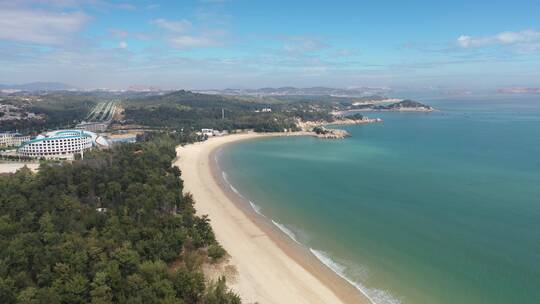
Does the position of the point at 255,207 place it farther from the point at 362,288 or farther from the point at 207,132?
the point at 207,132

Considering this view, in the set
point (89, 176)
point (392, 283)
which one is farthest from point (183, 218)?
point (392, 283)

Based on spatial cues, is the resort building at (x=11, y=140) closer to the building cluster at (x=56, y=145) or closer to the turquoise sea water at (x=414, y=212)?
the building cluster at (x=56, y=145)

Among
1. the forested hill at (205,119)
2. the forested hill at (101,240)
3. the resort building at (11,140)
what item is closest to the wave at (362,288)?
the forested hill at (101,240)

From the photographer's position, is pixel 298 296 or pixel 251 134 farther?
pixel 251 134

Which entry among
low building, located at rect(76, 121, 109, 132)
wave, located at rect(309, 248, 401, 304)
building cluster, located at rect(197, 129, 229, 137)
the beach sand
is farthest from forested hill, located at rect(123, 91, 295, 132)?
wave, located at rect(309, 248, 401, 304)

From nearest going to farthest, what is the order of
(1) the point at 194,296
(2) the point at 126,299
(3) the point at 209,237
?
(2) the point at 126,299
(1) the point at 194,296
(3) the point at 209,237

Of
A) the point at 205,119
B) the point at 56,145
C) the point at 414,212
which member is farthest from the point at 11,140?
the point at 414,212

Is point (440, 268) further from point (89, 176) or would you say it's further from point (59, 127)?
point (59, 127)
